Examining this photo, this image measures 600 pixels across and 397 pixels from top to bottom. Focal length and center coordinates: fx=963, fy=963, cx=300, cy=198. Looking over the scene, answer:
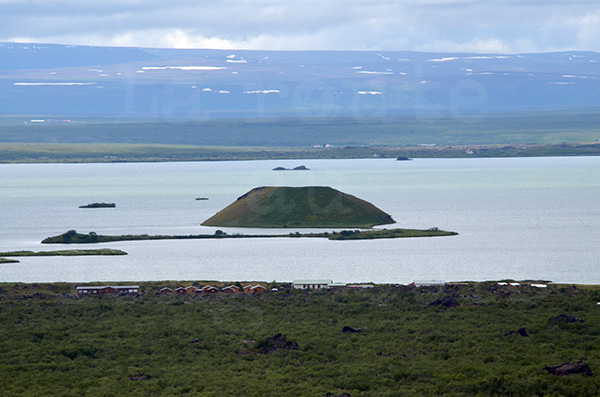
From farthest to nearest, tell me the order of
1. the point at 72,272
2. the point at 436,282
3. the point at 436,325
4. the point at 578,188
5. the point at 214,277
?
the point at 578,188 → the point at 72,272 → the point at 214,277 → the point at 436,282 → the point at 436,325

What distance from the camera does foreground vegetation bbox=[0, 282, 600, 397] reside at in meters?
33.8

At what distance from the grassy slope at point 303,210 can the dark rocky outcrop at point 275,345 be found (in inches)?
2407

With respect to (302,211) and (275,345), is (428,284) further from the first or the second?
(302,211)

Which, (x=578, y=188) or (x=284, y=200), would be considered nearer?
(x=284, y=200)

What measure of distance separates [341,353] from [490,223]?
77.6 meters

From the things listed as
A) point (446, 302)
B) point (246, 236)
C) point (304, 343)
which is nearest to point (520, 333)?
point (446, 302)

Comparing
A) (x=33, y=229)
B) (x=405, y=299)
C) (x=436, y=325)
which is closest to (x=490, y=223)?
(x=33, y=229)

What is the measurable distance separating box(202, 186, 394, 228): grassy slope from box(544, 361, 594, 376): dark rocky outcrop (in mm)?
67097

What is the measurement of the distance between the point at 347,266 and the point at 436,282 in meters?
15.5

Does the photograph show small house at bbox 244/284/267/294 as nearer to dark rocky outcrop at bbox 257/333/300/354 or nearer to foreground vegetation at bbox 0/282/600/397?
foreground vegetation at bbox 0/282/600/397

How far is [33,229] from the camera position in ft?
360

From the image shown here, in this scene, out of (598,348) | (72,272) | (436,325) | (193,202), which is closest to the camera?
(598,348)

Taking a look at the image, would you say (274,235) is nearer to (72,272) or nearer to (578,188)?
(72,272)

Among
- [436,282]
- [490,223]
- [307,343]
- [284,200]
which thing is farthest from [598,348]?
[490,223]
